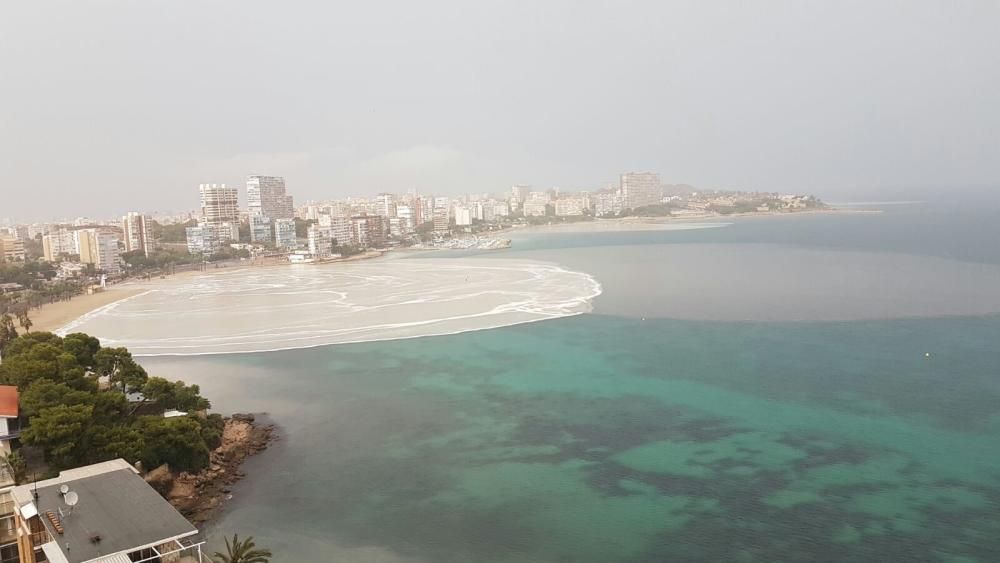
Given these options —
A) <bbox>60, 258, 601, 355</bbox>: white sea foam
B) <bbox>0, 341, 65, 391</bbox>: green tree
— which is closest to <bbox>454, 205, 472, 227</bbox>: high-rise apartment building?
<bbox>60, 258, 601, 355</bbox>: white sea foam

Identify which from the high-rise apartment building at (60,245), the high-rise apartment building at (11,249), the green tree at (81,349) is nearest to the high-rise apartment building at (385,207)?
the high-rise apartment building at (60,245)

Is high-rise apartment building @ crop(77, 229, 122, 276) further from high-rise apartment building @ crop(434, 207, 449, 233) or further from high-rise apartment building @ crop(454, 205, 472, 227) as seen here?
high-rise apartment building @ crop(454, 205, 472, 227)

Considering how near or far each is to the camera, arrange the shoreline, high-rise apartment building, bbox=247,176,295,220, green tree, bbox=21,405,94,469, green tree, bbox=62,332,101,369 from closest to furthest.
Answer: green tree, bbox=21,405,94,469, green tree, bbox=62,332,101,369, the shoreline, high-rise apartment building, bbox=247,176,295,220

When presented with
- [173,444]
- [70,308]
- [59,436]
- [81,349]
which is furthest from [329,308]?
[59,436]

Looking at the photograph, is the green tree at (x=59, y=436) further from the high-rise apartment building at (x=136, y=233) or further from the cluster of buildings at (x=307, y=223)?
the high-rise apartment building at (x=136, y=233)

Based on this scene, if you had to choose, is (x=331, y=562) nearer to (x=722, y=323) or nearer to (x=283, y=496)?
(x=283, y=496)

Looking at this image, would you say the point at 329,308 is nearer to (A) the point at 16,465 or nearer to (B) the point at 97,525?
(A) the point at 16,465
